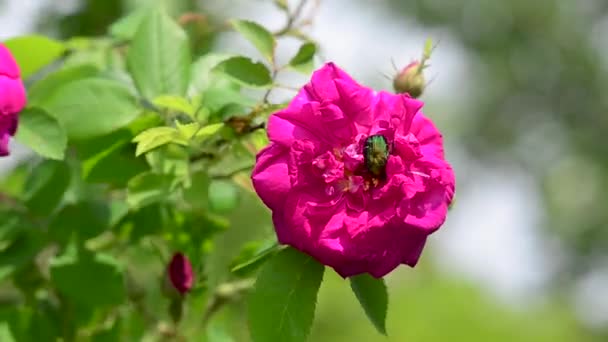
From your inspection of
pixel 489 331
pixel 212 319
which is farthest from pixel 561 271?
pixel 212 319

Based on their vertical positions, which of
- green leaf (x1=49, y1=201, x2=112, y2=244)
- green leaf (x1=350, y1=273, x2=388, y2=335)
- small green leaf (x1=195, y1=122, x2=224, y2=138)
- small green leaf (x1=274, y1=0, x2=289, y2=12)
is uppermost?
small green leaf (x1=195, y1=122, x2=224, y2=138)

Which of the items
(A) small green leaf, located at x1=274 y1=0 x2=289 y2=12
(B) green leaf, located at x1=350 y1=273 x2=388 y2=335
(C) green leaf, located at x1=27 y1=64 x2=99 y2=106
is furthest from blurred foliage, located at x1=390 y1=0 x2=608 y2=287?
(B) green leaf, located at x1=350 y1=273 x2=388 y2=335

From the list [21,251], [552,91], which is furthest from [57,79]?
[552,91]

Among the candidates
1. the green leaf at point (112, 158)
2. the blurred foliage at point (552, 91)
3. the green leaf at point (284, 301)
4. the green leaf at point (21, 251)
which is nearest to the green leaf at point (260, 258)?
the green leaf at point (284, 301)

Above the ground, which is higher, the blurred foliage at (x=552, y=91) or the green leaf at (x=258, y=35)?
the green leaf at (x=258, y=35)

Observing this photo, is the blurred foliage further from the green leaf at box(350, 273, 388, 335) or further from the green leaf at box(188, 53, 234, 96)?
the green leaf at box(350, 273, 388, 335)

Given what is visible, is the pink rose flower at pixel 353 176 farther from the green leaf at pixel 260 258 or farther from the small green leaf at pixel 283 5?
the small green leaf at pixel 283 5

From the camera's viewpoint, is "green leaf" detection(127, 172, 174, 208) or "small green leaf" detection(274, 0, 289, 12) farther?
"small green leaf" detection(274, 0, 289, 12)
